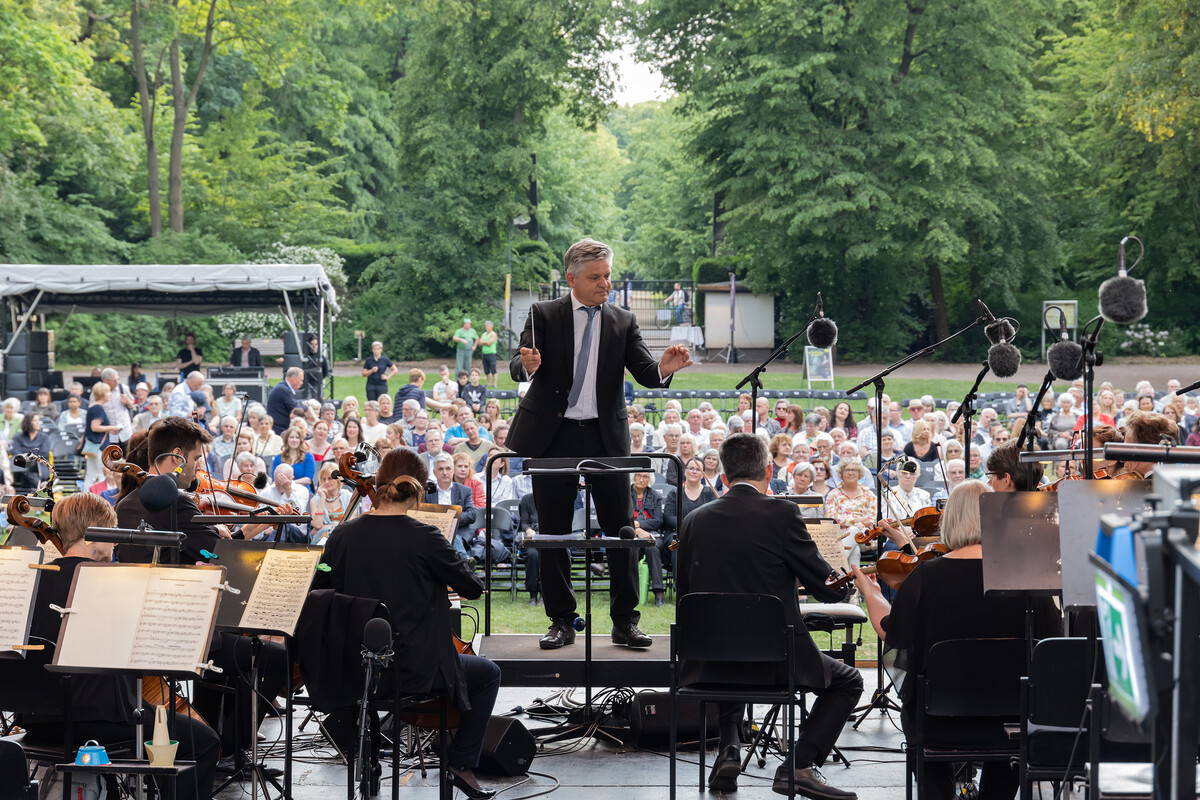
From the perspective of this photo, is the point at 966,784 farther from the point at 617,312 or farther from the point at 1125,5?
the point at 1125,5

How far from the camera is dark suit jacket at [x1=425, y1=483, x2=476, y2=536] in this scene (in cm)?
998

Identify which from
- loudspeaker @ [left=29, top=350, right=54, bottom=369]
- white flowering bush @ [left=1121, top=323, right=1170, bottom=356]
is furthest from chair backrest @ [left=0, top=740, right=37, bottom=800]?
white flowering bush @ [left=1121, top=323, right=1170, bottom=356]

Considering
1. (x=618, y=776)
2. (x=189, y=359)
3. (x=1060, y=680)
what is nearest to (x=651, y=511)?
(x=618, y=776)

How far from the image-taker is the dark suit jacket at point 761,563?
488 centimetres

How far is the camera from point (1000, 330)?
610 centimetres

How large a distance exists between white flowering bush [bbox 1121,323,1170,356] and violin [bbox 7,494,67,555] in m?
26.4

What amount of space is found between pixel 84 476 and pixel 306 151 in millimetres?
22446

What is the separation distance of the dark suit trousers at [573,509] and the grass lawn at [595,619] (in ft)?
7.79

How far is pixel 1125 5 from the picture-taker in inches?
845

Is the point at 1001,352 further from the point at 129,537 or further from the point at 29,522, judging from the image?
the point at 29,522

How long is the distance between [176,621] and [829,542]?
120 inches

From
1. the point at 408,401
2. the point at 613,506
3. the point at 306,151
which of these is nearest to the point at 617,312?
the point at 613,506

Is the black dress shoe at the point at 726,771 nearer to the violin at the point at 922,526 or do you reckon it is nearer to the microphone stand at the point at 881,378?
the violin at the point at 922,526

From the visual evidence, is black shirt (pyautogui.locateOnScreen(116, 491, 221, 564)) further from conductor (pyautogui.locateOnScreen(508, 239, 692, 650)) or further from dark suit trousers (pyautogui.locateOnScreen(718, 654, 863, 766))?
dark suit trousers (pyautogui.locateOnScreen(718, 654, 863, 766))
